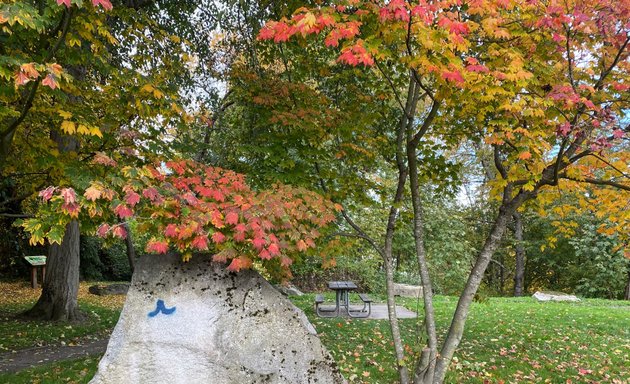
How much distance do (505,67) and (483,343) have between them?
520 centimetres

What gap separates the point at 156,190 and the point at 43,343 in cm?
585

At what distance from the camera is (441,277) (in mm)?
15906

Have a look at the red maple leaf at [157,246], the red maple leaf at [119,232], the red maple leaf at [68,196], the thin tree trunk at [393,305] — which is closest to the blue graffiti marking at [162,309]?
the red maple leaf at [157,246]

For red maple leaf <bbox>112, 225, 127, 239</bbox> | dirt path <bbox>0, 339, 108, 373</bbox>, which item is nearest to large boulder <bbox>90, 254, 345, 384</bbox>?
red maple leaf <bbox>112, 225, 127, 239</bbox>

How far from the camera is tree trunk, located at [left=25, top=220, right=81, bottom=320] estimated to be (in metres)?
9.07

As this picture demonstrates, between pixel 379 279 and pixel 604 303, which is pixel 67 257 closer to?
pixel 379 279

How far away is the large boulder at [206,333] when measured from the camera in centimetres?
349

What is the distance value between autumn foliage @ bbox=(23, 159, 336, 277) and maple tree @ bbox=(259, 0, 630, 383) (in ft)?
4.55

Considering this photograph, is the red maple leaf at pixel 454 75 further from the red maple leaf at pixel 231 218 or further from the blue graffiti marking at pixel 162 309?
the blue graffiti marking at pixel 162 309

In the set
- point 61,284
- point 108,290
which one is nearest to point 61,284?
point 61,284

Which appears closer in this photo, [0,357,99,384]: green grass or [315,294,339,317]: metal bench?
[0,357,99,384]: green grass

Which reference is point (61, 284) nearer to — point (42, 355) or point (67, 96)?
point (42, 355)

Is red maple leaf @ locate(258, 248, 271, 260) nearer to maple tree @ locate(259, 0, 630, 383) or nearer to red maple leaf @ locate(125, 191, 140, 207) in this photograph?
red maple leaf @ locate(125, 191, 140, 207)

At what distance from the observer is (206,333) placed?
3592 mm
